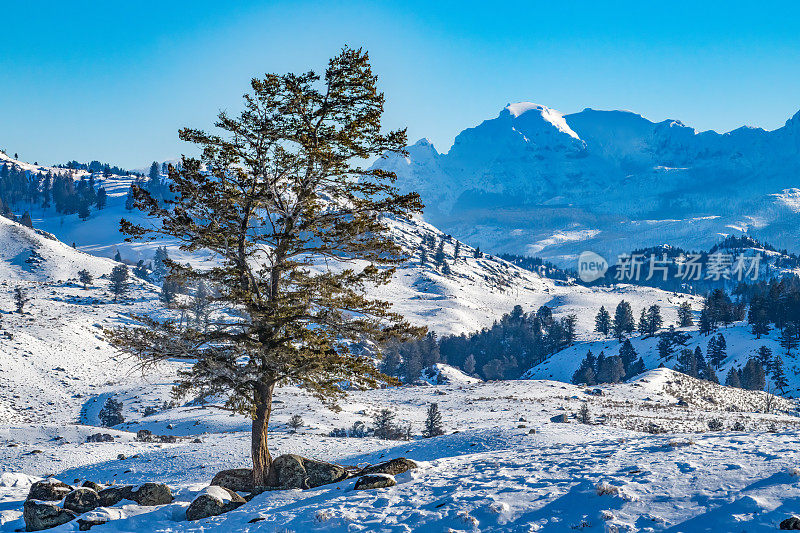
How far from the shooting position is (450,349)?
458ft

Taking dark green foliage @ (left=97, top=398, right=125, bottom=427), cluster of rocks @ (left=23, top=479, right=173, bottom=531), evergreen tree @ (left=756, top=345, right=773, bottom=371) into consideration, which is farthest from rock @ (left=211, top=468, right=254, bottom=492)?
evergreen tree @ (left=756, top=345, right=773, bottom=371)

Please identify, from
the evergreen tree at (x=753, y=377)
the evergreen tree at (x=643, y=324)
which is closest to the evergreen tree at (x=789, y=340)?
the evergreen tree at (x=753, y=377)

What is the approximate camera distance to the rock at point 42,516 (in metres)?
12.3

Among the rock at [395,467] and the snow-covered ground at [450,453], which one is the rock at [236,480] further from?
the rock at [395,467]

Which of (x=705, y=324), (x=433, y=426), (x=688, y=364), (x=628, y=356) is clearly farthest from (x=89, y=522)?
(x=705, y=324)

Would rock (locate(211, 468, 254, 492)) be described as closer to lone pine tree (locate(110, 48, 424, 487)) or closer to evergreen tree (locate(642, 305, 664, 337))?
lone pine tree (locate(110, 48, 424, 487))

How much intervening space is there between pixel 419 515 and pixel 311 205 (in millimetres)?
8444

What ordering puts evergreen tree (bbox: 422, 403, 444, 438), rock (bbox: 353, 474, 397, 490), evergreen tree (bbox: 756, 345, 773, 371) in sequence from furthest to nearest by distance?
evergreen tree (bbox: 756, 345, 773, 371) → evergreen tree (bbox: 422, 403, 444, 438) → rock (bbox: 353, 474, 397, 490)

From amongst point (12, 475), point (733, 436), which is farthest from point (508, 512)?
point (12, 475)

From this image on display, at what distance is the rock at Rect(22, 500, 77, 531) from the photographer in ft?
40.4

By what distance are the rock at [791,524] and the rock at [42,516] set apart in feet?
51.1

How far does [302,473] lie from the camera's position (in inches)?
647

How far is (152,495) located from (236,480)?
2513 mm

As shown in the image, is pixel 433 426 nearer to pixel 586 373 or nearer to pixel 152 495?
pixel 152 495
